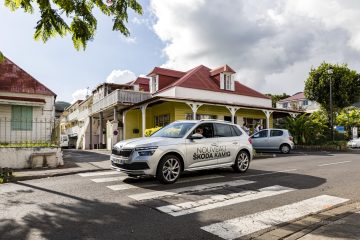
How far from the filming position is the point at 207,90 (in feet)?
87.9

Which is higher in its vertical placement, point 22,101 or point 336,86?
point 336,86

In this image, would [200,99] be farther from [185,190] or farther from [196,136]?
[185,190]

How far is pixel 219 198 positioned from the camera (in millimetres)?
6539

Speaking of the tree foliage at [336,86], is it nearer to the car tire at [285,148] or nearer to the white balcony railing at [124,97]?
the car tire at [285,148]

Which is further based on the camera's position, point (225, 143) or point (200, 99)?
point (200, 99)

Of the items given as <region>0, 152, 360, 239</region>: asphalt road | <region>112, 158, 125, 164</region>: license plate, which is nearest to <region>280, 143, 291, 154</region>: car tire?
<region>0, 152, 360, 239</region>: asphalt road

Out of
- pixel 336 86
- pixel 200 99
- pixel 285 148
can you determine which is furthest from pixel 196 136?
pixel 336 86

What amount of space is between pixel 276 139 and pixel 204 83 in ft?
32.1

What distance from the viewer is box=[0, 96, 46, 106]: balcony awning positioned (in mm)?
17438

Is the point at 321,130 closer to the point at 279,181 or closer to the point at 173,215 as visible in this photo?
the point at 279,181

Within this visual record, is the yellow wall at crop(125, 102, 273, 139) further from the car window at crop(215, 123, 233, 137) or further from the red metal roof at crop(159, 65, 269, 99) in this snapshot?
the car window at crop(215, 123, 233, 137)

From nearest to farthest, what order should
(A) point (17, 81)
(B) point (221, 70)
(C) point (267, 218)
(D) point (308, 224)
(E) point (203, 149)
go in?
(D) point (308, 224) → (C) point (267, 218) → (E) point (203, 149) → (A) point (17, 81) → (B) point (221, 70)

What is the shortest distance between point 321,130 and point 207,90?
1042cm

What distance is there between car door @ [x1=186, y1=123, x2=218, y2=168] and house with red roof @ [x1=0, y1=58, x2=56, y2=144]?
11.0 meters
